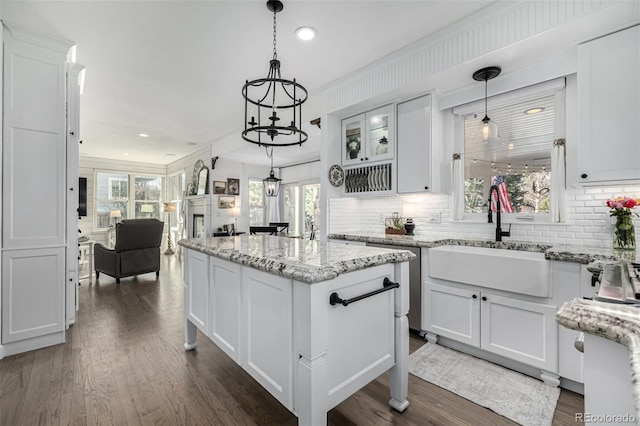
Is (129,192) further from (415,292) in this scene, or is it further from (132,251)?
(415,292)

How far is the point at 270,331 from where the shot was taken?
1456 mm

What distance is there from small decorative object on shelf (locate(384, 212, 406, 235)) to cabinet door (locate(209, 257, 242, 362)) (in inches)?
84.3

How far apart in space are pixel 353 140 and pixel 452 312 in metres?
2.21

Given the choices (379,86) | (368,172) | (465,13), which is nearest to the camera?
(465,13)

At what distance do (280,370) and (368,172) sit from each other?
8.35ft

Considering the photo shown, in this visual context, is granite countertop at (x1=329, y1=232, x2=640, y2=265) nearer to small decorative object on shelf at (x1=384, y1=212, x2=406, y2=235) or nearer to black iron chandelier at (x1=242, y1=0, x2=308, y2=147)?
small decorative object on shelf at (x1=384, y1=212, x2=406, y2=235)

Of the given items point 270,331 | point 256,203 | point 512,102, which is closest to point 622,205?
point 512,102

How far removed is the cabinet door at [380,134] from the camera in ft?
10.5

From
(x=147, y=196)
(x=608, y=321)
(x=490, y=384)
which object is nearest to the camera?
(x=608, y=321)

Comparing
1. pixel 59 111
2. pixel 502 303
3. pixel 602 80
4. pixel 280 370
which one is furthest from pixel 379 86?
pixel 59 111

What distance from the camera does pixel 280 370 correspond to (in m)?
1.40

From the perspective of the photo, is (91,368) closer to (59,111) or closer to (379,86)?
(59,111)

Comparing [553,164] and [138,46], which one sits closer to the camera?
[553,164]

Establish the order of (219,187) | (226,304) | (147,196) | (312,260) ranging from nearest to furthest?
(312,260) < (226,304) < (219,187) < (147,196)
